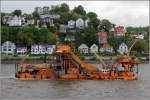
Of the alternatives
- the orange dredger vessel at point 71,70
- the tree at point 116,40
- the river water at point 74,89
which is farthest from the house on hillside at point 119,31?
the river water at point 74,89

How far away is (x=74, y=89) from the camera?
1676 inches

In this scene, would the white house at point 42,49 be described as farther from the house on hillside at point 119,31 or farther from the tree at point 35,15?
the tree at point 35,15

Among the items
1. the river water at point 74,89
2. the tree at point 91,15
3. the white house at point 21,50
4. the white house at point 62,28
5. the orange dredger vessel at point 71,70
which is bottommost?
the river water at point 74,89

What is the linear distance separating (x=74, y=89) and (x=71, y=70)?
931cm

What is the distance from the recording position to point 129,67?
172ft

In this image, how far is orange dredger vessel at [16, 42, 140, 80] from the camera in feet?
168

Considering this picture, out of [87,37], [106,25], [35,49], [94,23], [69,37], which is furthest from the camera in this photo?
[94,23]

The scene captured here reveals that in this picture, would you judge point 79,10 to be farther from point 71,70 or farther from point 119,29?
point 71,70

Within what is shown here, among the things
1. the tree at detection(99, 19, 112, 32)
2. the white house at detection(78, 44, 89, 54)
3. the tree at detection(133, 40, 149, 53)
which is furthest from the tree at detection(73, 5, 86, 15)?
the tree at detection(133, 40, 149, 53)

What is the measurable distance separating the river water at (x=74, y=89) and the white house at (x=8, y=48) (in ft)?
167

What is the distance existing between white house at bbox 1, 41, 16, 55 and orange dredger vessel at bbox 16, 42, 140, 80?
162 feet

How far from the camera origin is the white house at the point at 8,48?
102m

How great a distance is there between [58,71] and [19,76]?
3.38m

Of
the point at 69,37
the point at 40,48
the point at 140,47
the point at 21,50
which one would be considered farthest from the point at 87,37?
the point at 21,50
